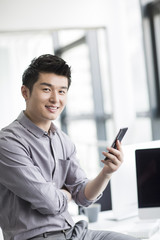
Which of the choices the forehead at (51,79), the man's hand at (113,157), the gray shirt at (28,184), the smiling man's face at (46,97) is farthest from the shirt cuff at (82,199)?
the forehead at (51,79)

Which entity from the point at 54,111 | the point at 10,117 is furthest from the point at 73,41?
the point at 54,111

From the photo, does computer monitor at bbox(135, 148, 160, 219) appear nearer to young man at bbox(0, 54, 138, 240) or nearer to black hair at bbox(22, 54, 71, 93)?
young man at bbox(0, 54, 138, 240)

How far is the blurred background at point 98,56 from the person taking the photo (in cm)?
352

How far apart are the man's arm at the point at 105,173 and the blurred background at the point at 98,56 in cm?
60

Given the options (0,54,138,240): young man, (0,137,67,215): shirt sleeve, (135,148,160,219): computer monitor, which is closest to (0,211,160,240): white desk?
(135,148,160,219): computer monitor

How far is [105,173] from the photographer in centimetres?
164

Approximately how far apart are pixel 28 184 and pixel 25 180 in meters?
0.02

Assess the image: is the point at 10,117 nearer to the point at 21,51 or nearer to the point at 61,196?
the point at 21,51

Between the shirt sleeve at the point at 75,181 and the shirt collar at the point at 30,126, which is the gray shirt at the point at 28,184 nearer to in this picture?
the shirt collar at the point at 30,126

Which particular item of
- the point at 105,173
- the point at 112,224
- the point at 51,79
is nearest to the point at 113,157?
the point at 105,173

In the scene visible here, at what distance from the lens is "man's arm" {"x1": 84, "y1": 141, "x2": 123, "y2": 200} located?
5.14ft

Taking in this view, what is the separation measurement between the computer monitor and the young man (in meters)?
0.20

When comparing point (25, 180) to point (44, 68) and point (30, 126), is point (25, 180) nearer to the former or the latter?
point (30, 126)

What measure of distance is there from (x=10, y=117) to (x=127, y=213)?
Result: 1816 millimetres
